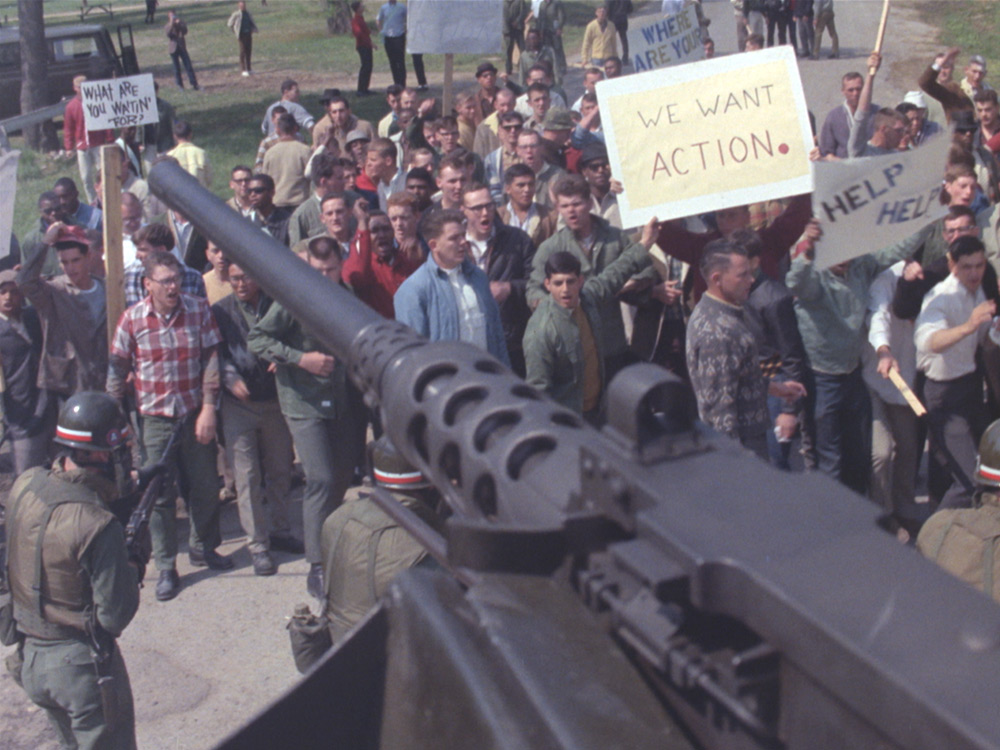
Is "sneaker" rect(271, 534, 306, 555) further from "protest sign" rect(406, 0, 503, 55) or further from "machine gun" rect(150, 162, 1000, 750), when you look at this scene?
"machine gun" rect(150, 162, 1000, 750)

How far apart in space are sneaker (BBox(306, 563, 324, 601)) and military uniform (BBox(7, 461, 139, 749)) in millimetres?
1929

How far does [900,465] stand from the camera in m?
6.79

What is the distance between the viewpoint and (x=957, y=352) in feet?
21.0

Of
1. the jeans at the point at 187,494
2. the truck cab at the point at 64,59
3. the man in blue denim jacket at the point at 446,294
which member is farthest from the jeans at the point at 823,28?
the jeans at the point at 187,494

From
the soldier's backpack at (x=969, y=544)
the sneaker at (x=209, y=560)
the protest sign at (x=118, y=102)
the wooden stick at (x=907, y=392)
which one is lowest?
the sneaker at (x=209, y=560)

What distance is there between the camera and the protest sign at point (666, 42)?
31.6 feet

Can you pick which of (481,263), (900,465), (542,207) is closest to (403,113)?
(542,207)

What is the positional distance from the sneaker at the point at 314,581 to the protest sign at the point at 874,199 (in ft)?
10.4

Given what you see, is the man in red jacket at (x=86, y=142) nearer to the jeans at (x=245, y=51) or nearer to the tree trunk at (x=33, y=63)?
the tree trunk at (x=33, y=63)

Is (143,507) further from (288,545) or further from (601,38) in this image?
(601,38)

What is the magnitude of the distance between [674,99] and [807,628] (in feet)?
19.0

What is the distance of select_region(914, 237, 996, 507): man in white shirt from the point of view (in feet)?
20.6

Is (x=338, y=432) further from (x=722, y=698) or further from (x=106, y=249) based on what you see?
(x=722, y=698)

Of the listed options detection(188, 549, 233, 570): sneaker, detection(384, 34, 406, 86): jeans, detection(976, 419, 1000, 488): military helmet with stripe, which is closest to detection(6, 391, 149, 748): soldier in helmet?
detection(188, 549, 233, 570): sneaker
